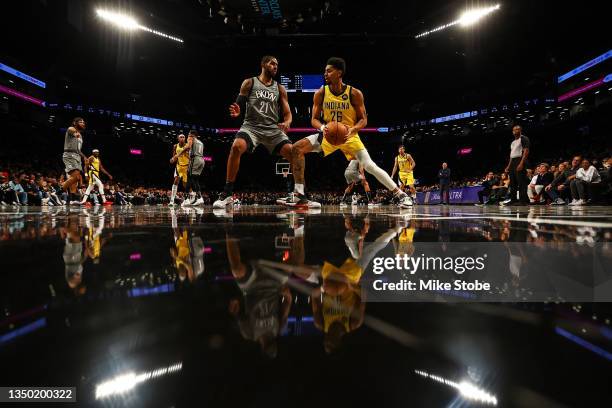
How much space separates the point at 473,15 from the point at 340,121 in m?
14.9

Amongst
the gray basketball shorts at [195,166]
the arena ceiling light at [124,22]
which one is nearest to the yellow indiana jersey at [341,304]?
the gray basketball shorts at [195,166]

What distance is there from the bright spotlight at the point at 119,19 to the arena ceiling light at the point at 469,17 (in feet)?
45.7

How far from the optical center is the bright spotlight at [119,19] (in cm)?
1517

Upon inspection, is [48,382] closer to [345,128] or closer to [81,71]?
[345,128]

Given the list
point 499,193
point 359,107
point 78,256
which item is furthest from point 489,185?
point 78,256

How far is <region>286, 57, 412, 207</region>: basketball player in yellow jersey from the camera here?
4090 mm

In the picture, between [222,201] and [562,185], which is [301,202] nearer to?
[222,201]

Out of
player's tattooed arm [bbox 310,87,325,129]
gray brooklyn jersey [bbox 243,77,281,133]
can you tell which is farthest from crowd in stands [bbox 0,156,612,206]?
gray brooklyn jersey [bbox 243,77,281,133]

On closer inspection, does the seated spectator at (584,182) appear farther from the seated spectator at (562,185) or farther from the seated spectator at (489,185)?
the seated spectator at (489,185)

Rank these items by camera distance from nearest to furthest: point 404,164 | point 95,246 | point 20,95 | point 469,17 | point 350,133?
point 95,246, point 350,133, point 404,164, point 469,17, point 20,95

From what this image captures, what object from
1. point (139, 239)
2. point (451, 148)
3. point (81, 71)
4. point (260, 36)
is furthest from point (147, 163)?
point (139, 239)

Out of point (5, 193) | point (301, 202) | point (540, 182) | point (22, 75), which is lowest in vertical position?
point (301, 202)

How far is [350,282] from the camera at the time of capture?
495 mm

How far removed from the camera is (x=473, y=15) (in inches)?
593
